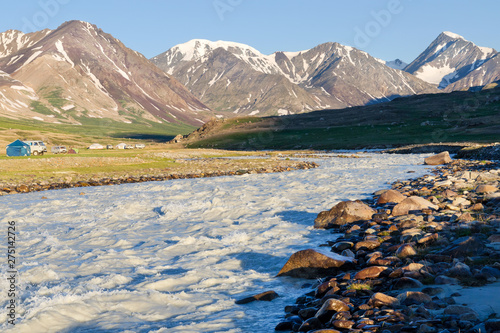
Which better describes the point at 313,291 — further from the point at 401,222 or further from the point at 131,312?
the point at 401,222

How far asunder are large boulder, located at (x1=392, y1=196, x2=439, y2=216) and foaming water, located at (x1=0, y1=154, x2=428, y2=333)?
363 cm

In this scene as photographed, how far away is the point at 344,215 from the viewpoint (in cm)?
1808

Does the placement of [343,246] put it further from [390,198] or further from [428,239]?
[390,198]

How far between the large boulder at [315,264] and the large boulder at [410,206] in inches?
280

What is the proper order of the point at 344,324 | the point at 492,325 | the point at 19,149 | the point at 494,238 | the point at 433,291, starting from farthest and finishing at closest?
the point at 19,149 → the point at 494,238 → the point at 433,291 → the point at 344,324 → the point at 492,325

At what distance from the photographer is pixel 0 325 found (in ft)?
29.6

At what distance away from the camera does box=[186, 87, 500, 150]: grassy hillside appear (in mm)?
117875

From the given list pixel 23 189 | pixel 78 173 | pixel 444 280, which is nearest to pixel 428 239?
pixel 444 280

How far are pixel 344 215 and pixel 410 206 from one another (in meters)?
2.97

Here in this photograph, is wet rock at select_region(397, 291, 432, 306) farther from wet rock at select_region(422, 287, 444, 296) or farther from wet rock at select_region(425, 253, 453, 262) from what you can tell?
wet rock at select_region(425, 253, 453, 262)

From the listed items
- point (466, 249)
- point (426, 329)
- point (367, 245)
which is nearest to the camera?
point (426, 329)

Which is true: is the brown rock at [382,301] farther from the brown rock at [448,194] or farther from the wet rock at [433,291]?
the brown rock at [448,194]

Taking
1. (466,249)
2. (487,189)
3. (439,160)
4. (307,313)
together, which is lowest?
(307,313)

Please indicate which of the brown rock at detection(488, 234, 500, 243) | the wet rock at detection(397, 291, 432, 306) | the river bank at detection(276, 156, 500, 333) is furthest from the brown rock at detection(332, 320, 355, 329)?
the brown rock at detection(488, 234, 500, 243)
